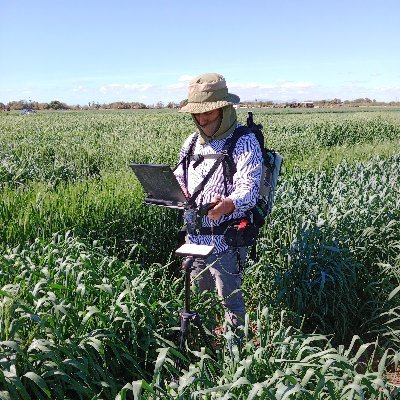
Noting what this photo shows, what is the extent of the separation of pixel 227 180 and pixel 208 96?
0.52 metres

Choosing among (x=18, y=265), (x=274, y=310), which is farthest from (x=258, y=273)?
(x=18, y=265)

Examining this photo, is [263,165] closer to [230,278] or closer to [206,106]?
[206,106]

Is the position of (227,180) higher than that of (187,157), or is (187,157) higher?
(187,157)

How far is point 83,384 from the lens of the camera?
8.68 ft

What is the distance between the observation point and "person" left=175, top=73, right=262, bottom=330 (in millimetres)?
2865

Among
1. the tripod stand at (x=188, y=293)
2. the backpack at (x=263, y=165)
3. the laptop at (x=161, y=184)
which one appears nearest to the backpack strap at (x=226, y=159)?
the backpack at (x=263, y=165)

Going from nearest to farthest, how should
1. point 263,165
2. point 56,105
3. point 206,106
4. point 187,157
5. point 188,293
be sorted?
point 188,293
point 206,106
point 263,165
point 187,157
point 56,105

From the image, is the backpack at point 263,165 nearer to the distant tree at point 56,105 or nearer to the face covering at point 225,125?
the face covering at point 225,125

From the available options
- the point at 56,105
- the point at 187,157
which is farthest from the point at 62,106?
the point at 187,157

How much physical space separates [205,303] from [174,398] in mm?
1015

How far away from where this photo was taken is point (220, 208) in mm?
2717

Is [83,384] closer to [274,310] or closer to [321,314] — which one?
[274,310]

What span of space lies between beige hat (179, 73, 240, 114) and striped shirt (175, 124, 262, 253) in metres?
0.24

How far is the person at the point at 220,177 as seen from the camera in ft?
9.40
